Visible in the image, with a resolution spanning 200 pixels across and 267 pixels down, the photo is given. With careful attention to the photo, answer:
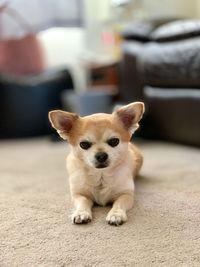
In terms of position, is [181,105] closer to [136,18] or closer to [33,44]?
[136,18]

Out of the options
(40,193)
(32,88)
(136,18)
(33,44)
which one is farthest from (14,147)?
(136,18)

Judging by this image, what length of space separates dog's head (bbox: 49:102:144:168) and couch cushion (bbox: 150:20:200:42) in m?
0.87

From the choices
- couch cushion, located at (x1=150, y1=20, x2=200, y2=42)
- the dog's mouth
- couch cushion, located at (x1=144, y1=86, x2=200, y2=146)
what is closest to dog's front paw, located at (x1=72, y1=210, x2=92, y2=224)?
the dog's mouth

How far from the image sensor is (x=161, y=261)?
808 mm

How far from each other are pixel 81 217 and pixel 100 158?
152 millimetres

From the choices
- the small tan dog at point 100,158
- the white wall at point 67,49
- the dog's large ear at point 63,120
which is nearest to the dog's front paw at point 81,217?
the small tan dog at point 100,158

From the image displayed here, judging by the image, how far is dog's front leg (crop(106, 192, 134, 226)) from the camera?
1005 mm

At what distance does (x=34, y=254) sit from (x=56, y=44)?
217 centimetres

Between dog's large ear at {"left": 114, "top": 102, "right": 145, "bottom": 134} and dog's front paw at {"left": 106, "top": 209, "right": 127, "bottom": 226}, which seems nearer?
dog's front paw at {"left": 106, "top": 209, "right": 127, "bottom": 226}

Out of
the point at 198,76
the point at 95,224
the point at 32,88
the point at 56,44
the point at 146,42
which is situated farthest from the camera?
the point at 56,44

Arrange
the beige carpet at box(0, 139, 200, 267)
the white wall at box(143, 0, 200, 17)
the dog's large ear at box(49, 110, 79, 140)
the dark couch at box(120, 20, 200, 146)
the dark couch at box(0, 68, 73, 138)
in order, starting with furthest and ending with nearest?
the white wall at box(143, 0, 200, 17), the dark couch at box(0, 68, 73, 138), the dark couch at box(120, 20, 200, 146), the dog's large ear at box(49, 110, 79, 140), the beige carpet at box(0, 139, 200, 267)

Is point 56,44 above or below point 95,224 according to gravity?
below

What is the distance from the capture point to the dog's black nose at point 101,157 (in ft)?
3.42

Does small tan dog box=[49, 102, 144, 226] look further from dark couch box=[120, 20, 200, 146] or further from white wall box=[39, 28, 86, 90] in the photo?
white wall box=[39, 28, 86, 90]
